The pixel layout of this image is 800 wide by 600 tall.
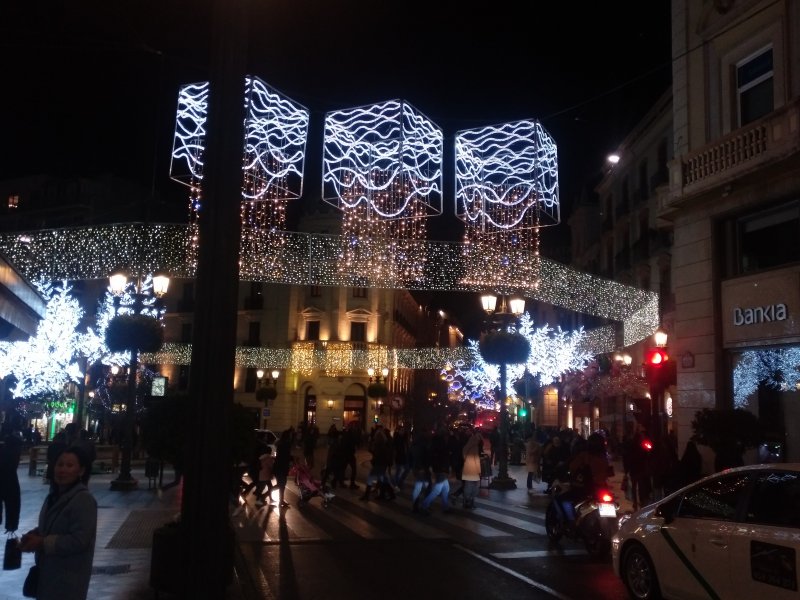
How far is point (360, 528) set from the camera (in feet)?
47.7

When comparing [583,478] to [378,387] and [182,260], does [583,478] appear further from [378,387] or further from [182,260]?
[378,387]

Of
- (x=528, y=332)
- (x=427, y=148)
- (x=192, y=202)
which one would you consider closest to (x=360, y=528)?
(x=427, y=148)

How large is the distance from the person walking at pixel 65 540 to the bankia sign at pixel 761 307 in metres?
12.7

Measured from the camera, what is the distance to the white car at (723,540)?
264 inches

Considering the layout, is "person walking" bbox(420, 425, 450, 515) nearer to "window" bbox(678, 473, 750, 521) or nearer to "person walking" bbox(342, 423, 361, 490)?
"person walking" bbox(342, 423, 361, 490)

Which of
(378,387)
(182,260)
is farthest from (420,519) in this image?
(378,387)

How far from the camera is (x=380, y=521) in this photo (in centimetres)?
1559

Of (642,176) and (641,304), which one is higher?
(642,176)

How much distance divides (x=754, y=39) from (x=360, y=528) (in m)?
12.3

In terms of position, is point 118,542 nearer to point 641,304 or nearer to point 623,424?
point 641,304

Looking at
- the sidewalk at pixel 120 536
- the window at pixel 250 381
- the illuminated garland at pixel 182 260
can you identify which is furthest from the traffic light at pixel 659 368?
the window at pixel 250 381

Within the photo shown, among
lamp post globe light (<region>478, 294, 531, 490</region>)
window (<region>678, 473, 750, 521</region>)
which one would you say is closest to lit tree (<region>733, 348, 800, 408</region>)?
window (<region>678, 473, 750, 521</region>)

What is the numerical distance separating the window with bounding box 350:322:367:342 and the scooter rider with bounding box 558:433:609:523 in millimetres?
46419

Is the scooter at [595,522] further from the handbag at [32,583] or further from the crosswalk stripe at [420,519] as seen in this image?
the handbag at [32,583]
